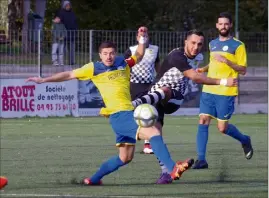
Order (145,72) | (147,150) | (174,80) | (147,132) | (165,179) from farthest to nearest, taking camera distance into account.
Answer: (145,72), (147,150), (174,80), (165,179), (147,132)

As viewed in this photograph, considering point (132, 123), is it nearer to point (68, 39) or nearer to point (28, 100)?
point (28, 100)

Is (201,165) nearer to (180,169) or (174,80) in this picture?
(174,80)

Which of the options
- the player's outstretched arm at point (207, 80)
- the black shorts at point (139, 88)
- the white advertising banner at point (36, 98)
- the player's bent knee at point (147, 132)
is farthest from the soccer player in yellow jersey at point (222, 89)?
the white advertising banner at point (36, 98)

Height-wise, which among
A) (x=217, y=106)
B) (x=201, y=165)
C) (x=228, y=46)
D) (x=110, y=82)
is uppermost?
(x=228, y=46)

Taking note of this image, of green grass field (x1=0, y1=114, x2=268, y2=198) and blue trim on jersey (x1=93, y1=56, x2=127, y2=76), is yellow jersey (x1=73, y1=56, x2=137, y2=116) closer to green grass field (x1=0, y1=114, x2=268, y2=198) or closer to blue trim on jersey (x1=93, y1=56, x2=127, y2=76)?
blue trim on jersey (x1=93, y1=56, x2=127, y2=76)

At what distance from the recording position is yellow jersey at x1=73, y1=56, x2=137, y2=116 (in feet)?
36.4

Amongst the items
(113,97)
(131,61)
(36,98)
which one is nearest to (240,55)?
(131,61)

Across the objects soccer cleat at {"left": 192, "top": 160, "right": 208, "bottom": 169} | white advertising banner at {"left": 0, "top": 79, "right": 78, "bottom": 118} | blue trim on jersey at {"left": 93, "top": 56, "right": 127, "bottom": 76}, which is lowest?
white advertising banner at {"left": 0, "top": 79, "right": 78, "bottom": 118}

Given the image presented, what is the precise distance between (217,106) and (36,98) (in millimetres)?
10632

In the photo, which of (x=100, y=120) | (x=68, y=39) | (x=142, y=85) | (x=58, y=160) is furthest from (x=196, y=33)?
(x=68, y=39)

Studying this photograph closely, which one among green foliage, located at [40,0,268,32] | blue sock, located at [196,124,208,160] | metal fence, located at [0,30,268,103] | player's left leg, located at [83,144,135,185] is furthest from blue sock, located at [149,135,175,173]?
green foliage, located at [40,0,268,32]

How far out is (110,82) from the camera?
11.2 metres

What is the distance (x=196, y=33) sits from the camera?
39.2 feet

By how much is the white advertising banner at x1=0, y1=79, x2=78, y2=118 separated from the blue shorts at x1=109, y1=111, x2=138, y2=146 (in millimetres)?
12766
